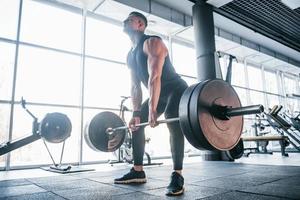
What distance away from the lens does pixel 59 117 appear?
309cm

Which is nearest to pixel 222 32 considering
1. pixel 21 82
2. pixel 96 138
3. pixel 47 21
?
pixel 47 21

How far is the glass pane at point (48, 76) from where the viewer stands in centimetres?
402

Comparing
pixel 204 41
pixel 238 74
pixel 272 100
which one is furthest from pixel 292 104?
pixel 204 41

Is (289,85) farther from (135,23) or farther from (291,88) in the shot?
(135,23)

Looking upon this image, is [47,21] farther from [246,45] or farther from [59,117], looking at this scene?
[246,45]

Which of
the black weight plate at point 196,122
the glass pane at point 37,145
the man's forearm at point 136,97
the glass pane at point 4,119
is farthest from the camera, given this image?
the glass pane at point 37,145

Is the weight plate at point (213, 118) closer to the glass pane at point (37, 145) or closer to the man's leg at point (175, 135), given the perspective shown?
the man's leg at point (175, 135)

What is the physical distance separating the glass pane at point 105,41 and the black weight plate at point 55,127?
2.00 meters

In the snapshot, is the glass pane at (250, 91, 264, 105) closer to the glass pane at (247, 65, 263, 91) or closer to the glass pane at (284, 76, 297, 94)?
the glass pane at (247, 65, 263, 91)

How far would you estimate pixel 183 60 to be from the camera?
6.46 metres

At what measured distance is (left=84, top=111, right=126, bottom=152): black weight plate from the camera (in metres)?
2.23

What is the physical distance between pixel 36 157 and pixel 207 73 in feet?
10.6

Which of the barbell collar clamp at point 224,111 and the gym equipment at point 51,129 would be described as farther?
the gym equipment at point 51,129

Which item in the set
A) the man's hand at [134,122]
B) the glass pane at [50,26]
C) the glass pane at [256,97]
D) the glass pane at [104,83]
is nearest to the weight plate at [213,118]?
the man's hand at [134,122]
